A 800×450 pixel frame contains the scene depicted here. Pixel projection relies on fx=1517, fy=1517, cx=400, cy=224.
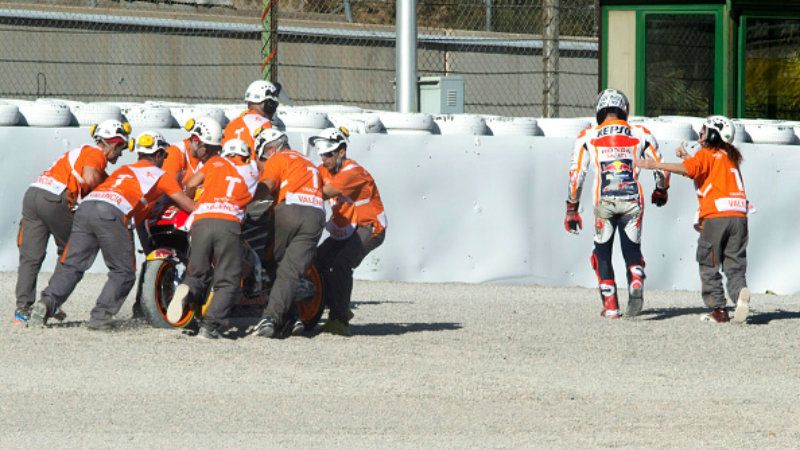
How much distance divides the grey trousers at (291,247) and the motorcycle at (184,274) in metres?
0.14

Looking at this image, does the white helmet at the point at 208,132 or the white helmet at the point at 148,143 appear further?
the white helmet at the point at 208,132

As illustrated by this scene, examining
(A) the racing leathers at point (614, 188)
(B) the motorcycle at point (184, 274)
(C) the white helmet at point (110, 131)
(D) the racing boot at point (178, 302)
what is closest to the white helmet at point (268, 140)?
(B) the motorcycle at point (184, 274)

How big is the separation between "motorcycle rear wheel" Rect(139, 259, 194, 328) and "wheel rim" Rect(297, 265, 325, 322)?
86 centimetres

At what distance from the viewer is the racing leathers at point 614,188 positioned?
11.9 meters

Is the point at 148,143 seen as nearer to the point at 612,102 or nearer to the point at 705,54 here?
the point at 612,102

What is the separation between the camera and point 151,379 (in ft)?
27.9

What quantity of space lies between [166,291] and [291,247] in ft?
3.08

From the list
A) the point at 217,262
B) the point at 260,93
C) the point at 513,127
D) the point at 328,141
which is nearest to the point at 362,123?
the point at 513,127

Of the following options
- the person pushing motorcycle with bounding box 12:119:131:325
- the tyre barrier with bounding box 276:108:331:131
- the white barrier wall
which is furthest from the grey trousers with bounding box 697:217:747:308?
the person pushing motorcycle with bounding box 12:119:131:325

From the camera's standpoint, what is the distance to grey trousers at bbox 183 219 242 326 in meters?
10.0

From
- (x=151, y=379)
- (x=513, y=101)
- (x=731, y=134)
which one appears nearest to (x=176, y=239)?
(x=151, y=379)

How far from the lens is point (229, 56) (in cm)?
2203

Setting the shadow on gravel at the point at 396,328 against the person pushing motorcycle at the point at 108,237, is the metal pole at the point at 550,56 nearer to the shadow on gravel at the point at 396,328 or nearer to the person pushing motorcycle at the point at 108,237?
the shadow on gravel at the point at 396,328

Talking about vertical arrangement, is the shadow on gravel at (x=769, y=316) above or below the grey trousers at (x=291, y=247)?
below
